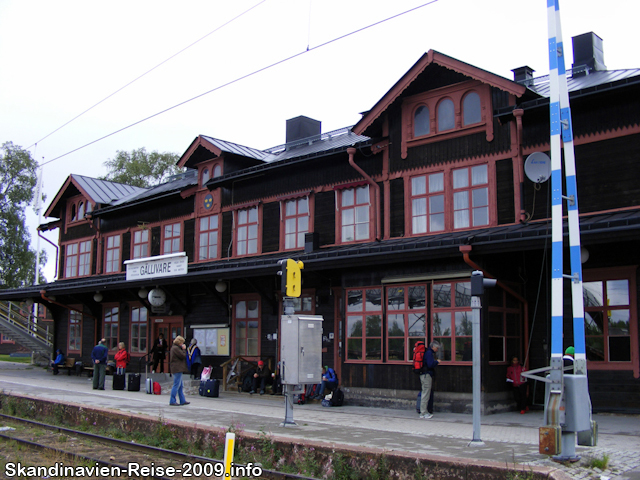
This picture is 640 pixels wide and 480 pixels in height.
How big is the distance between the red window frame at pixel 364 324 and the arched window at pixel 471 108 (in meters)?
4.66

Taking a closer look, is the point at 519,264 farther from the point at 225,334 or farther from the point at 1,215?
the point at 1,215

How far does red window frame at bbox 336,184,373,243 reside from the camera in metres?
18.2

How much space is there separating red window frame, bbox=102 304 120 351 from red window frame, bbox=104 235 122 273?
1.60m

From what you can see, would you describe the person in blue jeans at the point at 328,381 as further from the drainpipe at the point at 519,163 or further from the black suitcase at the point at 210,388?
the drainpipe at the point at 519,163

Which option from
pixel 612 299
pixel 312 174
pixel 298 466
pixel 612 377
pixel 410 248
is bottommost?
pixel 298 466

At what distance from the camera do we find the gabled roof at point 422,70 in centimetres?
1496

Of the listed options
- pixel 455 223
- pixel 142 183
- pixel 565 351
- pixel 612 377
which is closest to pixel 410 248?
pixel 455 223

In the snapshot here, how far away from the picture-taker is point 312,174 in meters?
19.9

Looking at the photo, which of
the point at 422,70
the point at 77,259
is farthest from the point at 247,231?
the point at 77,259

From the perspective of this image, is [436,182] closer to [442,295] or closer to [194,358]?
[442,295]

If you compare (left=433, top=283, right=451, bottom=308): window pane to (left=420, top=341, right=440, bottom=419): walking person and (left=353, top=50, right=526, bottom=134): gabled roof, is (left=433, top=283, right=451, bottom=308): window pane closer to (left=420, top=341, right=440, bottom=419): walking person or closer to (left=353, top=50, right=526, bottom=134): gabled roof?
(left=420, top=341, right=440, bottom=419): walking person

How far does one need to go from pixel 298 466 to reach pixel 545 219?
8472mm

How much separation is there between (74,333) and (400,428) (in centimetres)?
2112

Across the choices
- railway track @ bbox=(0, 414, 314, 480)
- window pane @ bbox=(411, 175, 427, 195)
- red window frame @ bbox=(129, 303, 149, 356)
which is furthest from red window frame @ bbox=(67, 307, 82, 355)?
window pane @ bbox=(411, 175, 427, 195)
